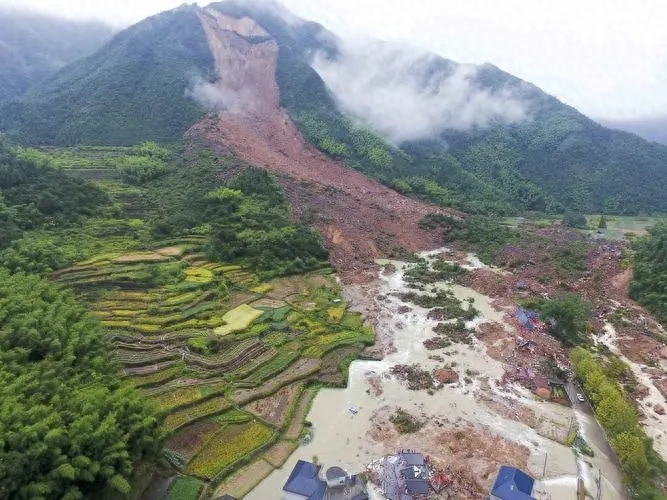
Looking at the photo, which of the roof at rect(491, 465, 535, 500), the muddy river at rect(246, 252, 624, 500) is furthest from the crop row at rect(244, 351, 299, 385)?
the roof at rect(491, 465, 535, 500)

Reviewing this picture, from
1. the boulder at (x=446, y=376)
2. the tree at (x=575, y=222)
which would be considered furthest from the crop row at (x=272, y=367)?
the tree at (x=575, y=222)

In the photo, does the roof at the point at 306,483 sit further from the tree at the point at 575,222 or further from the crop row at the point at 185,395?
the tree at the point at 575,222

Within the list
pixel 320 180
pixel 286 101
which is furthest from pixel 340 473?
pixel 286 101

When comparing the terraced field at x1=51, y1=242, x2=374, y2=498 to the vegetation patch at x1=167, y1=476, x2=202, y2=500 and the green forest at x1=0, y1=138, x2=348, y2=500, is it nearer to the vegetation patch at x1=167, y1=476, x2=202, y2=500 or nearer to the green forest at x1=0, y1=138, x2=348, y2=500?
the vegetation patch at x1=167, y1=476, x2=202, y2=500

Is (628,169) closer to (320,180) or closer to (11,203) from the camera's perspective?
(320,180)

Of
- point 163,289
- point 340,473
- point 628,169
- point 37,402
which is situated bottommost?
point 163,289

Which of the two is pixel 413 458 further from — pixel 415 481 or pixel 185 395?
pixel 185 395
